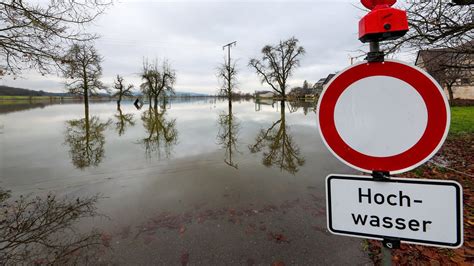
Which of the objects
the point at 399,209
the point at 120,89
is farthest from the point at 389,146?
the point at 120,89

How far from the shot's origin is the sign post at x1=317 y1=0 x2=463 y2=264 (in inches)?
35.9

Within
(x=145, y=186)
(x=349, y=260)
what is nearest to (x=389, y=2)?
(x=349, y=260)

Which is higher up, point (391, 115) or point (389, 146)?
point (391, 115)

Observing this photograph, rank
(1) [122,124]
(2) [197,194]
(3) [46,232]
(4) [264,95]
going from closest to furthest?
(3) [46,232] < (2) [197,194] < (1) [122,124] < (4) [264,95]

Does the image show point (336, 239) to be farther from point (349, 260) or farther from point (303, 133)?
point (303, 133)

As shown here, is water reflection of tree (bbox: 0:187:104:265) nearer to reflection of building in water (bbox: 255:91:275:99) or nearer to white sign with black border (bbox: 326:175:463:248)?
white sign with black border (bbox: 326:175:463:248)

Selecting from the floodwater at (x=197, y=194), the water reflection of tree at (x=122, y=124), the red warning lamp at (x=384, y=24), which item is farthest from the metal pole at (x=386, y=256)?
the water reflection of tree at (x=122, y=124)

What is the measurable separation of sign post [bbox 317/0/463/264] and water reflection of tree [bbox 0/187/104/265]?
2727mm

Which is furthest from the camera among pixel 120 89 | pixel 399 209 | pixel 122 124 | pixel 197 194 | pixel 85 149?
pixel 120 89

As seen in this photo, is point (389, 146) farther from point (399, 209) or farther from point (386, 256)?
point (386, 256)

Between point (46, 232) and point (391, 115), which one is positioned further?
point (46, 232)

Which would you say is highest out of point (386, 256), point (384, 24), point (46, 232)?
point (384, 24)

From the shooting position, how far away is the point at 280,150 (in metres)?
6.90

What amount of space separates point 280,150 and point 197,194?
3.77 m
